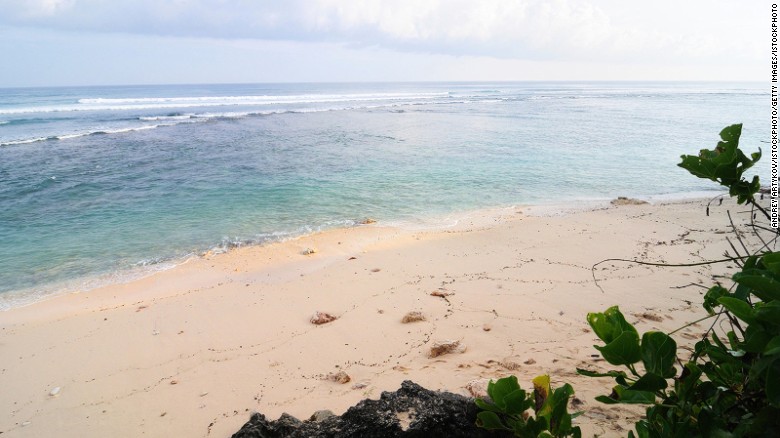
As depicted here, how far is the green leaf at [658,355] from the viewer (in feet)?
3.78

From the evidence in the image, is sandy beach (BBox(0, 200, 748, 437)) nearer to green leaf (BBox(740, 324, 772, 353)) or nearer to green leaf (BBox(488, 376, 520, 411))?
green leaf (BBox(488, 376, 520, 411))

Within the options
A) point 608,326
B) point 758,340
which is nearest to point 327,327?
point 608,326

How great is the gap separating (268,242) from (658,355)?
329 inches

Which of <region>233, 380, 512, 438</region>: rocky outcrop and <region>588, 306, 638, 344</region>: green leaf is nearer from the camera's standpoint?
<region>588, 306, 638, 344</region>: green leaf

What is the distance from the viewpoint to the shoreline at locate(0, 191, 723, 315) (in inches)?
271

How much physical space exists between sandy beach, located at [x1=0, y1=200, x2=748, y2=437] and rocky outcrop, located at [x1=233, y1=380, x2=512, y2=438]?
1.05 m

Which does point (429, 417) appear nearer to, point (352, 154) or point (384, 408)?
point (384, 408)

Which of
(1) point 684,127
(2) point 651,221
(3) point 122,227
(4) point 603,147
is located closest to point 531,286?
(2) point 651,221

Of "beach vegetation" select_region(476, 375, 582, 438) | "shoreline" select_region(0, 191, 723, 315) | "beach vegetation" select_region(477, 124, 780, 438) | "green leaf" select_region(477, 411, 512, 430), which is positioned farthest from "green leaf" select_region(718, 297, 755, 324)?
"shoreline" select_region(0, 191, 723, 315)

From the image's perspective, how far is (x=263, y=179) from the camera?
1373 centimetres

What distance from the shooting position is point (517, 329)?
16.0ft

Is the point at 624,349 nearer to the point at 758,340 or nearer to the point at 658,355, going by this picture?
the point at 658,355

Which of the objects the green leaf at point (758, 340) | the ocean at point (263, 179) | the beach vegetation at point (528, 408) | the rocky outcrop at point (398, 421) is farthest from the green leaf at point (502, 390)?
the ocean at point (263, 179)

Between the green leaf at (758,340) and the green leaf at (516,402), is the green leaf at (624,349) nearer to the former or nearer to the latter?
the green leaf at (758,340)
